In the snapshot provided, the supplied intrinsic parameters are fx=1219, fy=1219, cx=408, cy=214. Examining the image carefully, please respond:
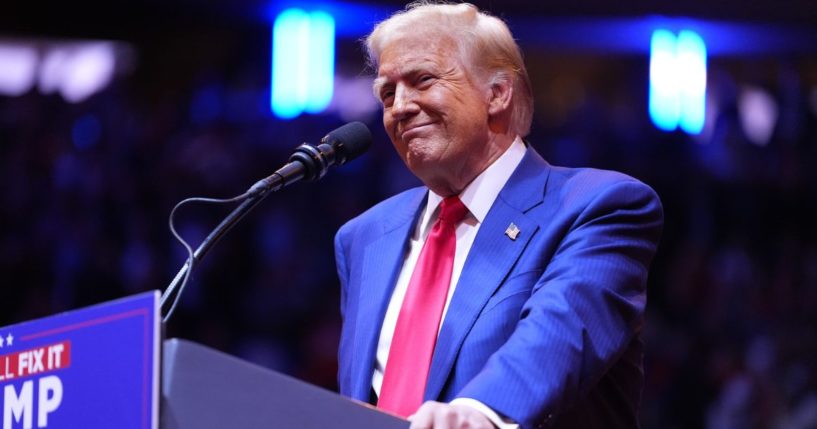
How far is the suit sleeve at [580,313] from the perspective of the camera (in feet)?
5.90

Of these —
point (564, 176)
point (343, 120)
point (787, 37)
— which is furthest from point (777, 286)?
point (564, 176)

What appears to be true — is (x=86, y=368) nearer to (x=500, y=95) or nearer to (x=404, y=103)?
(x=404, y=103)

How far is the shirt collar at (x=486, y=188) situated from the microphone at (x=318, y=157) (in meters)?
0.24

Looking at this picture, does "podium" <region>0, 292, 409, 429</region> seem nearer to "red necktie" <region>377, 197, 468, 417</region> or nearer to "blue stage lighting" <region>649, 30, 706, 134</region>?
"red necktie" <region>377, 197, 468, 417</region>

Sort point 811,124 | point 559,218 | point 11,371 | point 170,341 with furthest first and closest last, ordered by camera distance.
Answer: point 811,124
point 559,218
point 11,371
point 170,341

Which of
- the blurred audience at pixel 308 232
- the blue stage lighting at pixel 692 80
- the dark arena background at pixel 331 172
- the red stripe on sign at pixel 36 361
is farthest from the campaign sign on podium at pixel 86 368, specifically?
the blue stage lighting at pixel 692 80

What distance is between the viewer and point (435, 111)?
7.60ft

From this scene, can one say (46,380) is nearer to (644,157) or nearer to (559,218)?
(559,218)

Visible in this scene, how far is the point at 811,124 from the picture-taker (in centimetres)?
698

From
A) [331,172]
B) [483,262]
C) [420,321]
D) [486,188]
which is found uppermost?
[486,188]

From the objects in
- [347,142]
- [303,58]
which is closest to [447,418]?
[347,142]

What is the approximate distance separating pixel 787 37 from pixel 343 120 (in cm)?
260

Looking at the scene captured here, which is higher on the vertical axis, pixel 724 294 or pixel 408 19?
pixel 408 19

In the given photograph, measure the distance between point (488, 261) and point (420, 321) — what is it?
162 mm
